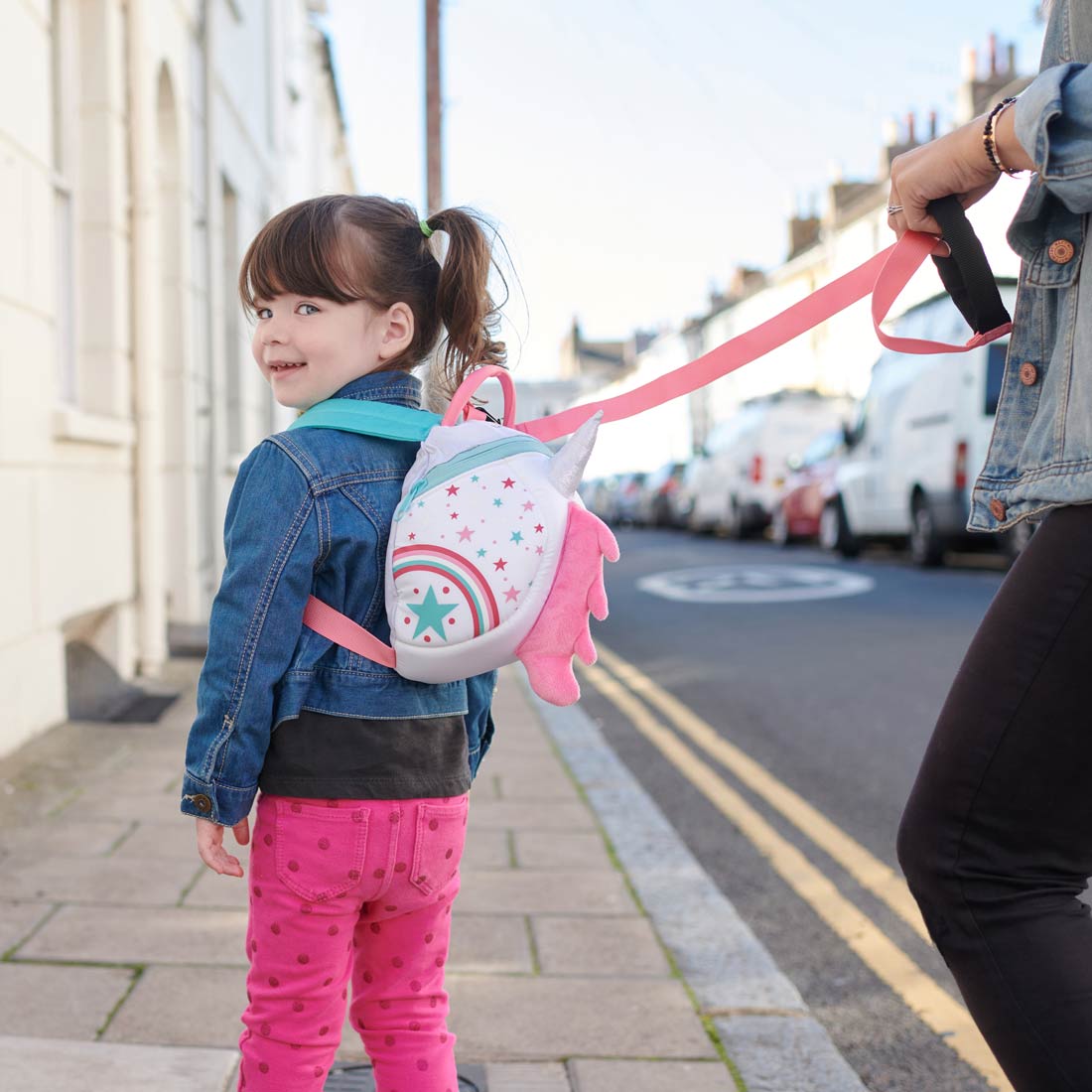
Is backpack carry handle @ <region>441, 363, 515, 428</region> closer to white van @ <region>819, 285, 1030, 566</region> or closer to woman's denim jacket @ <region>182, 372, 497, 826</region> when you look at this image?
woman's denim jacket @ <region>182, 372, 497, 826</region>

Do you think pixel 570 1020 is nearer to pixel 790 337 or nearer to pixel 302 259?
pixel 790 337

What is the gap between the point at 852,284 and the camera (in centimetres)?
188

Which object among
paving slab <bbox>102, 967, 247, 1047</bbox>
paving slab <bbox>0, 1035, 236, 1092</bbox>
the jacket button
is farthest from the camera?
paving slab <bbox>102, 967, 247, 1047</bbox>

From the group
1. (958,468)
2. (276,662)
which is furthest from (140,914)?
(958,468)

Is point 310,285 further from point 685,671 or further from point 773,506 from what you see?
point 773,506

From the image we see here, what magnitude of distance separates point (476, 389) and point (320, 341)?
9.1 inches

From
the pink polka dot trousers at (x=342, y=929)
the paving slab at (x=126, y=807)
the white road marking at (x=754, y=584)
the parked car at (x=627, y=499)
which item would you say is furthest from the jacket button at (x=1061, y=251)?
the parked car at (x=627, y=499)

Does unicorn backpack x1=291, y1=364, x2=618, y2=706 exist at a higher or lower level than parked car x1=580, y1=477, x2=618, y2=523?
higher

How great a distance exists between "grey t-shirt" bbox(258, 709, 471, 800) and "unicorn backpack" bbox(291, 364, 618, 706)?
0.10 meters

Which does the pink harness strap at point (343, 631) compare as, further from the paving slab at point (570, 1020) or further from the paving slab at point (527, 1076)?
the paving slab at point (570, 1020)

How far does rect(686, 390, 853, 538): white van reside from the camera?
2338cm

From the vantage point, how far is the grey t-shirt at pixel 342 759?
5.82ft

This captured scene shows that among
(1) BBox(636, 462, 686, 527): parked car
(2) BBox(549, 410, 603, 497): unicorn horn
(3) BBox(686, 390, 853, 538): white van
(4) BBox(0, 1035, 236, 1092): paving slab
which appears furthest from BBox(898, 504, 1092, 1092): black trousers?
(1) BBox(636, 462, 686, 527): parked car

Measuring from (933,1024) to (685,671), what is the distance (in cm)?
535
